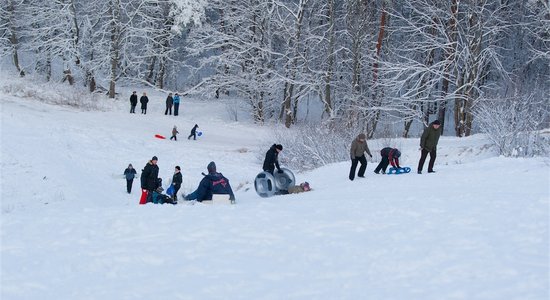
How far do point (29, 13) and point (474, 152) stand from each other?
30371mm

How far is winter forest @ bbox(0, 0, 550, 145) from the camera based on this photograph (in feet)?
99.4

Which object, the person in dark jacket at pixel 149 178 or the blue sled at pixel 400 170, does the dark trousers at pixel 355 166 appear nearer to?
the blue sled at pixel 400 170

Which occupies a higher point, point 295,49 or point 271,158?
→ point 295,49

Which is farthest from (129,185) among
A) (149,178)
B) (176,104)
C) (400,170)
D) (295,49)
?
(295,49)

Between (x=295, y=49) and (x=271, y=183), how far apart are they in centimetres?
1942

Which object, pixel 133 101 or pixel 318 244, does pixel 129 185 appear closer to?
pixel 318 244

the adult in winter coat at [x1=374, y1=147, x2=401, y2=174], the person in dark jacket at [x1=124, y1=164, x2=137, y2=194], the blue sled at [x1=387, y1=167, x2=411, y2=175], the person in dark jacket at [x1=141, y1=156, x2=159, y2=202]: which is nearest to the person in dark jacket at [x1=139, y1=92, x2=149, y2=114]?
the person in dark jacket at [x1=124, y1=164, x2=137, y2=194]

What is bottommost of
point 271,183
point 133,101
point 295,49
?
point 271,183

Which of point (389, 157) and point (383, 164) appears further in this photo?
point (383, 164)

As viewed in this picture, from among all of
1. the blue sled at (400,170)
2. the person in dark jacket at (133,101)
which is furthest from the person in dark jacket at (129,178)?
the person in dark jacket at (133,101)

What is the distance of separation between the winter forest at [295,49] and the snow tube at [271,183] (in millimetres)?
11678

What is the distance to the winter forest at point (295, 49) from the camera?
30.3 metres

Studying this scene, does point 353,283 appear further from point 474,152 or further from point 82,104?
point 82,104

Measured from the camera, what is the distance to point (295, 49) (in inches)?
1344
